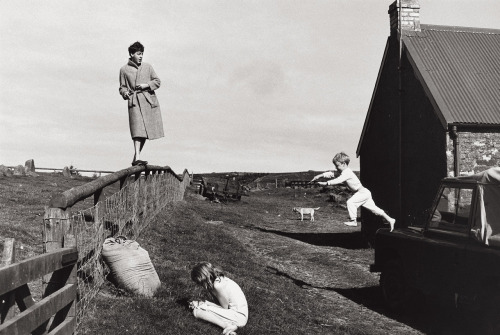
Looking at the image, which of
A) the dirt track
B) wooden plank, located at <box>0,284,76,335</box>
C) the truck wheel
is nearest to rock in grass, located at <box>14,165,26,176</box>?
the dirt track

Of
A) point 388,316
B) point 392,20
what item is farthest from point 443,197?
point 392,20

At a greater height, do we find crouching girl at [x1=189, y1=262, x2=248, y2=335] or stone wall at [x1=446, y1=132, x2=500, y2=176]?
stone wall at [x1=446, y1=132, x2=500, y2=176]

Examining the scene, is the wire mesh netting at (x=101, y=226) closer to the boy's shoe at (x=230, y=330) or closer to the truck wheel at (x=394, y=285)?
the boy's shoe at (x=230, y=330)

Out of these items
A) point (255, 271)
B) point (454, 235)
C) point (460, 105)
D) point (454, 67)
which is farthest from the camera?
point (454, 67)

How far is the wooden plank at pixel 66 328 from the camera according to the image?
443cm

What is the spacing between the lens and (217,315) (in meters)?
6.75

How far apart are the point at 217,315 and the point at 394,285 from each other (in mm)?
3827

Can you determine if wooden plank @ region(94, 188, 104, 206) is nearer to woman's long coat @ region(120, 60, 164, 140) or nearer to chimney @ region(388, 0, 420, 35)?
woman's long coat @ region(120, 60, 164, 140)

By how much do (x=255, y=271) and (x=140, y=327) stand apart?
5451 millimetres

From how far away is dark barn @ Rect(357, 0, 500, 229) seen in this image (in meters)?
16.5

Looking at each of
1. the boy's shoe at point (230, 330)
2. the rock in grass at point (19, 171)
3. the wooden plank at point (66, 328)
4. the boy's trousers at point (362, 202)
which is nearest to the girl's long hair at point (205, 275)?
the boy's shoe at point (230, 330)

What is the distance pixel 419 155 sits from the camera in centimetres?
1802

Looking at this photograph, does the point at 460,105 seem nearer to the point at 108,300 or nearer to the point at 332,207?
the point at 108,300

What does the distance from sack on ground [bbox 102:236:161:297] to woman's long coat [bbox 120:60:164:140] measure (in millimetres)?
2593
